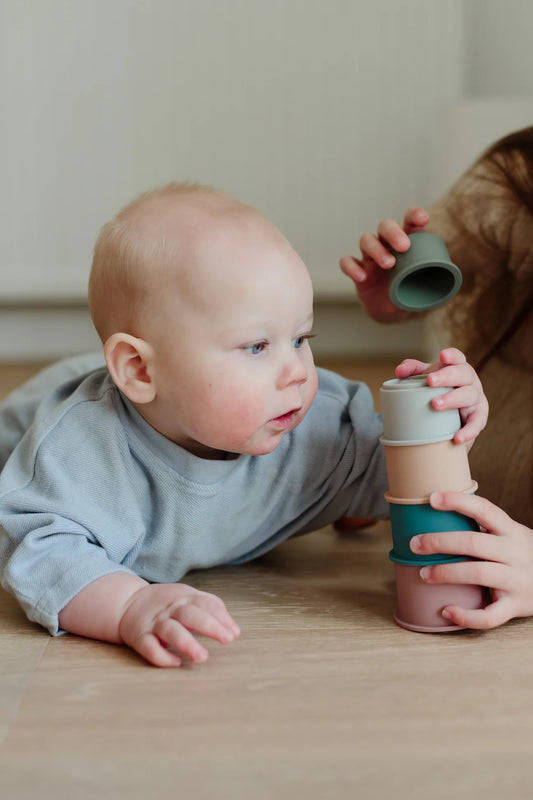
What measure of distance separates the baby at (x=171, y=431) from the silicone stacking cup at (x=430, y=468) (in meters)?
0.02

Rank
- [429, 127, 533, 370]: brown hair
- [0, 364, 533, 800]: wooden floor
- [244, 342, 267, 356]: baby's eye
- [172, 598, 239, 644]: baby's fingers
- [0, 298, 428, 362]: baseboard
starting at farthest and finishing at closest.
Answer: [0, 298, 428, 362]: baseboard, [429, 127, 533, 370]: brown hair, [244, 342, 267, 356]: baby's eye, [172, 598, 239, 644]: baby's fingers, [0, 364, 533, 800]: wooden floor

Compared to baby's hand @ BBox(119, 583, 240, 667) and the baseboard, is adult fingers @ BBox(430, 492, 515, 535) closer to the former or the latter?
baby's hand @ BBox(119, 583, 240, 667)

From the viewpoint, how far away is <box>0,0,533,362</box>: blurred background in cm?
224

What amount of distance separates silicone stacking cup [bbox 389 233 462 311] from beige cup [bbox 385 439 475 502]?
0.65 feet

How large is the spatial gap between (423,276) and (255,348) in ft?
0.79

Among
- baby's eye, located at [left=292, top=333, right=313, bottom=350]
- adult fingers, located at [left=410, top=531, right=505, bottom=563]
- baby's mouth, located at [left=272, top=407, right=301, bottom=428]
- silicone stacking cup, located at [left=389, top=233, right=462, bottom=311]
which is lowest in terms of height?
adult fingers, located at [left=410, top=531, right=505, bottom=563]

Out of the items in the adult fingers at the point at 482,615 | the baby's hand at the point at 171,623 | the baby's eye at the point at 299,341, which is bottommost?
the adult fingers at the point at 482,615

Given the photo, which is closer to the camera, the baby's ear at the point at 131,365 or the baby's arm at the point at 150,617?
the baby's arm at the point at 150,617

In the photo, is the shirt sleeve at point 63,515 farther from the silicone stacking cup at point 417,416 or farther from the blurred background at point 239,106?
the blurred background at point 239,106

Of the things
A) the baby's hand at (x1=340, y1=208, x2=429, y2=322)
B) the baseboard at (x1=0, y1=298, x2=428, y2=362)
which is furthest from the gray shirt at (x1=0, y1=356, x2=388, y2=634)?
the baseboard at (x1=0, y1=298, x2=428, y2=362)

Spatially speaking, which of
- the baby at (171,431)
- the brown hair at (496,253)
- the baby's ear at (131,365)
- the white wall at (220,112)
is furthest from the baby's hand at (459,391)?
the white wall at (220,112)

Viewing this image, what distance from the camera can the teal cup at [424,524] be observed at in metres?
0.81

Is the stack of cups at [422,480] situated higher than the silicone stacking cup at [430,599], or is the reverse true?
the stack of cups at [422,480]

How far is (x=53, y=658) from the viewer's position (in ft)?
2.61
